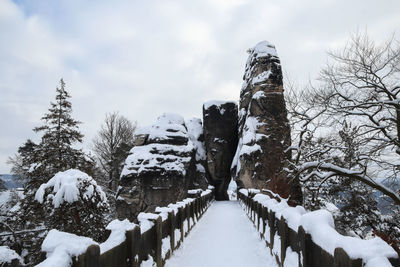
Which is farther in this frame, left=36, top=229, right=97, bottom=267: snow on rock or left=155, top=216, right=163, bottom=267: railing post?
left=155, top=216, right=163, bottom=267: railing post

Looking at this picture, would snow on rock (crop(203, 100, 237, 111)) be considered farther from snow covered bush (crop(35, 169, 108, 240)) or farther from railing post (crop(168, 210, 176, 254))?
railing post (crop(168, 210, 176, 254))

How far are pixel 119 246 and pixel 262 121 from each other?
2368cm

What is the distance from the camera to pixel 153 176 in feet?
74.0

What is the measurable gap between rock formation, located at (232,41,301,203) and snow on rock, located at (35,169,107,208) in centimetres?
1672

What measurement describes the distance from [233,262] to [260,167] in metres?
18.7

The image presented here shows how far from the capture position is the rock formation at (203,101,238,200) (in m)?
33.8

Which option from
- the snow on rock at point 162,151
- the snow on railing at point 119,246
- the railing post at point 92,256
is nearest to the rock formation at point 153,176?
the snow on rock at point 162,151

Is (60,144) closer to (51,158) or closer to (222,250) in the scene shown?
(51,158)

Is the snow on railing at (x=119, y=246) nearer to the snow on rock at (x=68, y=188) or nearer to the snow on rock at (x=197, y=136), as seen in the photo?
the snow on rock at (x=68, y=188)

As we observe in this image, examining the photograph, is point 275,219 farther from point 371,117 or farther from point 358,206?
point 358,206

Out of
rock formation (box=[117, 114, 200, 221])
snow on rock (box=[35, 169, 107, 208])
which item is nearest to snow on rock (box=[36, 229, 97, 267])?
snow on rock (box=[35, 169, 107, 208])

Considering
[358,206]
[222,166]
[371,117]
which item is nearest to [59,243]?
[371,117]

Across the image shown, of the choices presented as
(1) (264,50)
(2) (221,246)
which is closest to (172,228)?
(2) (221,246)

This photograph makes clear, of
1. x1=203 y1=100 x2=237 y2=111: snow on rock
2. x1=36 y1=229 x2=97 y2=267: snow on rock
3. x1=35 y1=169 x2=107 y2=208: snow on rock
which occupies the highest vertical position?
x1=203 y1=100 x2=237 y2=111: snow on rock
